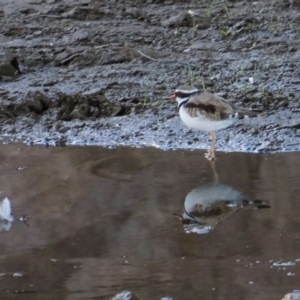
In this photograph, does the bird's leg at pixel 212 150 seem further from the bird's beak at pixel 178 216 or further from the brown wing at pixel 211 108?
the bird's beak at pixel 178 216

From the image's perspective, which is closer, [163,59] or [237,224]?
[237,224]

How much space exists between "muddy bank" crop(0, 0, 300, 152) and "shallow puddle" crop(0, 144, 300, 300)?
489 mm

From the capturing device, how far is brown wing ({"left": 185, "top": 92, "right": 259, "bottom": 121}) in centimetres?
693

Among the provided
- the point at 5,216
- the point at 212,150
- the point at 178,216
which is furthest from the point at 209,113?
the point at 5,216

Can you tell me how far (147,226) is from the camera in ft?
17.9

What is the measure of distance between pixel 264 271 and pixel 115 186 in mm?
1821

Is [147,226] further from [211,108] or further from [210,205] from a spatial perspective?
[211,108]

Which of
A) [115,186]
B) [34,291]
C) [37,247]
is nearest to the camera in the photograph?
[34,291]

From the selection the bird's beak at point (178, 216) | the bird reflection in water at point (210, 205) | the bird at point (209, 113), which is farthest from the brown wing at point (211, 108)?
the bird's beak at point (178, 216)

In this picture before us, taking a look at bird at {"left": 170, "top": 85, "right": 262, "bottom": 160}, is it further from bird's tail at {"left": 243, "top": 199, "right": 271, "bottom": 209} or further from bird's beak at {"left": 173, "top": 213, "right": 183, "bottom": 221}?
bird's beak at {"left": 173, "top": 213, "right": 183, "bottom": 221}

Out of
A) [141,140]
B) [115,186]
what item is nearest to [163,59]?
[141,140]

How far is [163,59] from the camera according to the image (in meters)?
9.31

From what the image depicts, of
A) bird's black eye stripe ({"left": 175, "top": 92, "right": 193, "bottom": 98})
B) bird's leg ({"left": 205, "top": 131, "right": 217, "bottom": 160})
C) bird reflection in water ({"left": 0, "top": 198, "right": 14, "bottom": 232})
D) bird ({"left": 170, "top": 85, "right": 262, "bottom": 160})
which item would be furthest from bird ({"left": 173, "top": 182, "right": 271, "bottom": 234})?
bird's black eye stripe ({"left": 175, "top": 92, "right": 193, "bottom": 98})

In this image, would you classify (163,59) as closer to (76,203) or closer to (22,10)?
(22,10)
